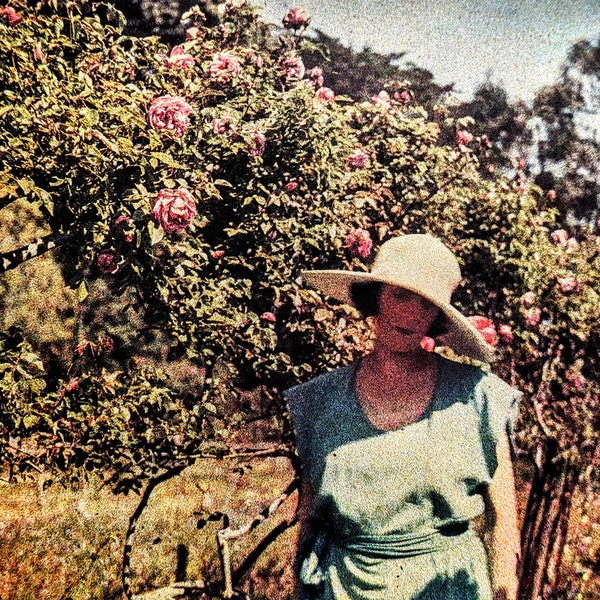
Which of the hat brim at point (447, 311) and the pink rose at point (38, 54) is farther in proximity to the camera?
the pink rose at point (38, 54)

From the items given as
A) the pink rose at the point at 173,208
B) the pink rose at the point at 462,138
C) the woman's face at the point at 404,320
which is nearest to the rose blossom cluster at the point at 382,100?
the pink rose at the point at 462,138

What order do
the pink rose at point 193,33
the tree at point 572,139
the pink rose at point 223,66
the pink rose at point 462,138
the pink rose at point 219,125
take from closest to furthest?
the pink rose at point 219,125 < the pink rose at point 223,66 < the pink rose at point 193,33 < the pink rose at point 462,138 < the tree at point 572,139

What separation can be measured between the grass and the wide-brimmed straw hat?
1776 mm

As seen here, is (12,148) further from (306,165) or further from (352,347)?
(352,347)

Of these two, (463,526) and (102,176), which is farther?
(102,176)

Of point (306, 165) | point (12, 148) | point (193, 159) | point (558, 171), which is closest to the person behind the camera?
point (12, 148)

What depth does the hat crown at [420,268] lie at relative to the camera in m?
1.38

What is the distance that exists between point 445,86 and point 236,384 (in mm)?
2316

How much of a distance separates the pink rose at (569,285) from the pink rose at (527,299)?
0.65 feet

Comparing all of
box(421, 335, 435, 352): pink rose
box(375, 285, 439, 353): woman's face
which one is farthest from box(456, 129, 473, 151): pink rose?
box(375, 285, 439, 353): woman's face

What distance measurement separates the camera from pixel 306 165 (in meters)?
2.80

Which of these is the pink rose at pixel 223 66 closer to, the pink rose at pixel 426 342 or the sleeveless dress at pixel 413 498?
the pink rose at pixel 426 342

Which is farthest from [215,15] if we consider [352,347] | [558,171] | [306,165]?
[558,171]

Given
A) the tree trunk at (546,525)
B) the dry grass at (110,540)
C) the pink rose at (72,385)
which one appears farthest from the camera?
the tree trunk at (546,525)
